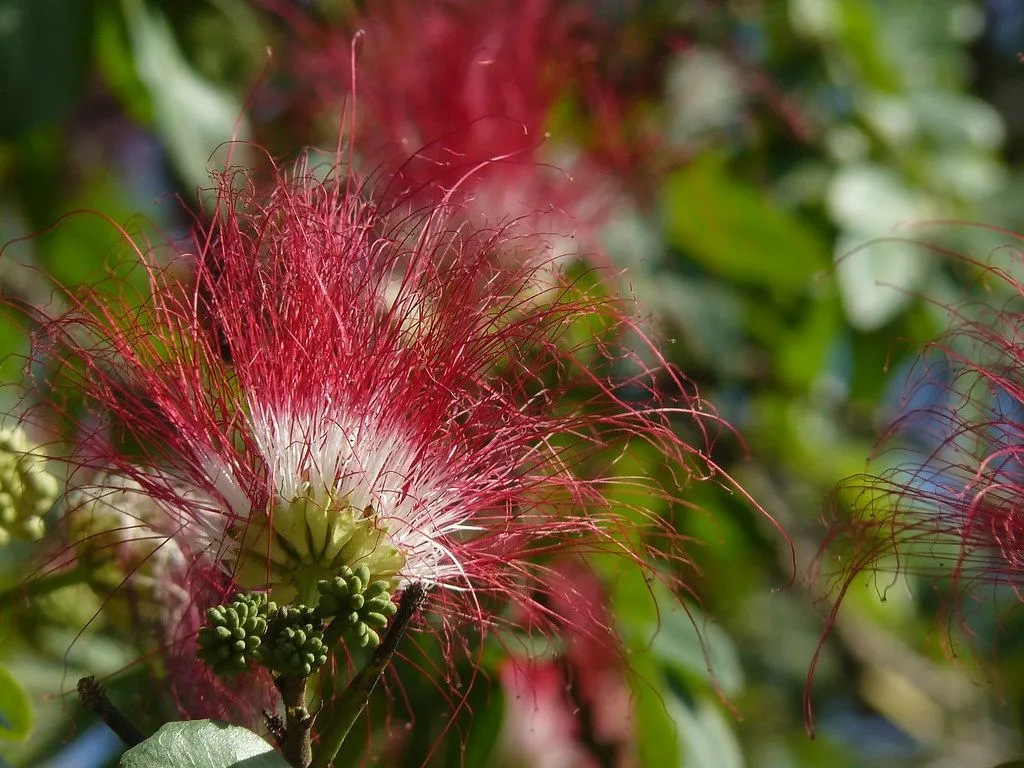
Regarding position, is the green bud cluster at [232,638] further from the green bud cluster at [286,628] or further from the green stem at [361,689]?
the green stem at [361,689]

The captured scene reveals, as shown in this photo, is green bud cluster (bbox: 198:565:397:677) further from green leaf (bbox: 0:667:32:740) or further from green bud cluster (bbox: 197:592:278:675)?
green leaf (bbox: 0:667:32:740)

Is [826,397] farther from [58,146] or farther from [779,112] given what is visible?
[58,146]

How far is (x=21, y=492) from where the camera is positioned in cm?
180

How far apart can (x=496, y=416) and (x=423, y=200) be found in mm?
647

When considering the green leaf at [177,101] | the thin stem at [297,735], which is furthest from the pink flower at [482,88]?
the thin stem at [297,735]

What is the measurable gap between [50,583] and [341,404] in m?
0.64

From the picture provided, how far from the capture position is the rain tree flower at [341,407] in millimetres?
1597

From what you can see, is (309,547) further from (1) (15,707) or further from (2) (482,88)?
(2) (482,88)

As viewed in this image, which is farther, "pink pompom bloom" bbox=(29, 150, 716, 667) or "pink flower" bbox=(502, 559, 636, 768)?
"pink flower" bbox=(502, 559, 636, 768)

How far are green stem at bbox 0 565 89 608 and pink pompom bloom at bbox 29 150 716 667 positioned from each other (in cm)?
24

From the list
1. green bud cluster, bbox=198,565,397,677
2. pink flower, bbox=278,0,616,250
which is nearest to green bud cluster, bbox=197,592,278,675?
green bud cluster, bbox=198,565,397,677

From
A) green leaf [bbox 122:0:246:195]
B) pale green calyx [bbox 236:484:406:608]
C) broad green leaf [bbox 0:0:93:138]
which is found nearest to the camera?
pale green calyx [bbox 236:484:406:608]

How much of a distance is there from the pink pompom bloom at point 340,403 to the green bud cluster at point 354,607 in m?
0.10

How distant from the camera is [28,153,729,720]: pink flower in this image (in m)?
1.60
